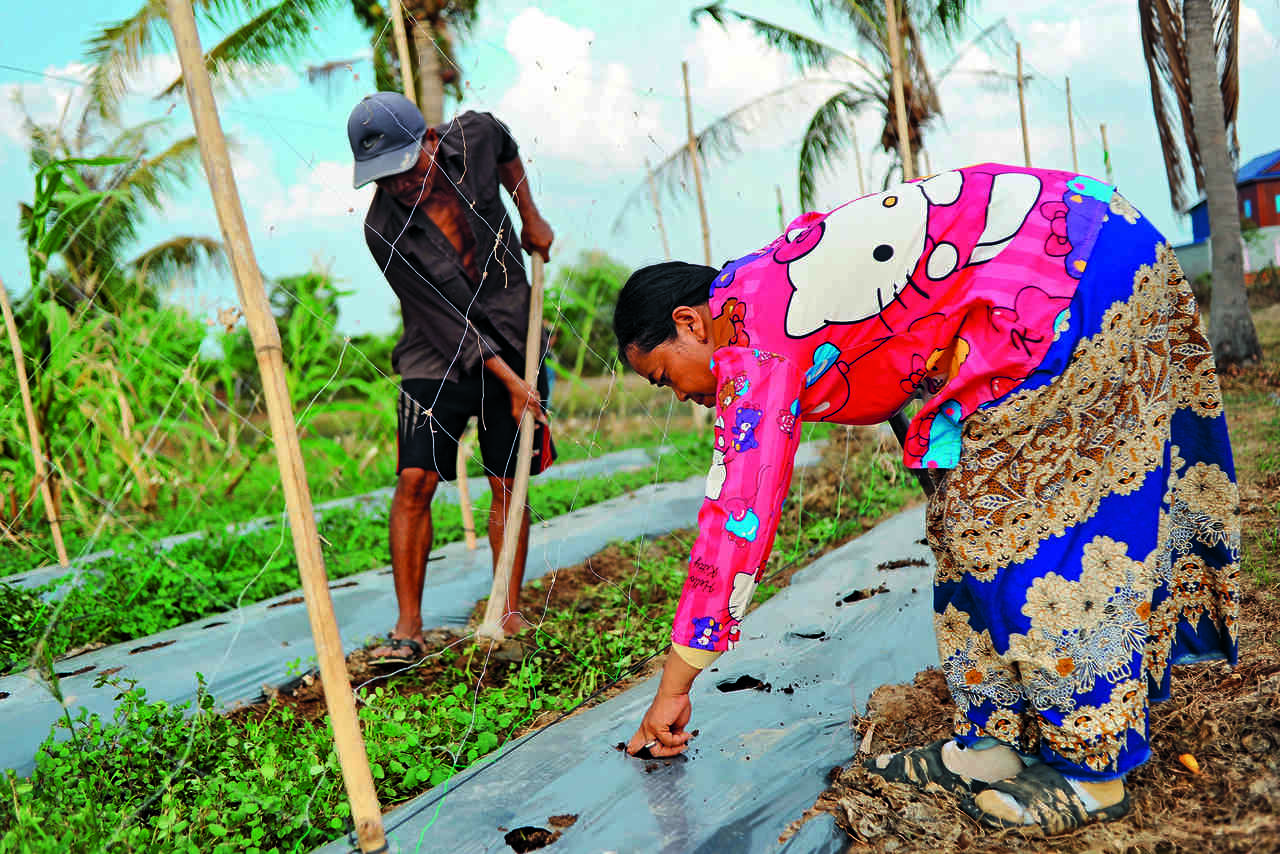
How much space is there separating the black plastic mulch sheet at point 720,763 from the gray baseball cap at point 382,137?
144cm

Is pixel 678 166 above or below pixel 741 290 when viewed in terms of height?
above

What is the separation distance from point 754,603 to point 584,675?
2.46 feet

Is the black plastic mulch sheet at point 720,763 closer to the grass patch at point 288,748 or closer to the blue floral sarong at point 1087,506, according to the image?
the grass patch at point 288,748

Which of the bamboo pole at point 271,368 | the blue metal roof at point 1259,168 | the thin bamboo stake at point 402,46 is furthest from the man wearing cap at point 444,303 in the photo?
the blue metal roof at point 1259,168

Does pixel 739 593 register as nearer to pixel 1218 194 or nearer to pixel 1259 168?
pixel 1218 194

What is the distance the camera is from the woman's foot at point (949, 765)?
4.47ft

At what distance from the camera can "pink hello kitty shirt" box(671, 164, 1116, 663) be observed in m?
1.25

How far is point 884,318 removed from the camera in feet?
4.31

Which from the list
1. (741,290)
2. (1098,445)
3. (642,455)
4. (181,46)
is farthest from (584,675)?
(642,455)

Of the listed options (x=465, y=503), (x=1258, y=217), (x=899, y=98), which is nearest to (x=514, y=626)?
(x=465, y=503)

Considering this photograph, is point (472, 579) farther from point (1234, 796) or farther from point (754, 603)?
point (1234, 796)

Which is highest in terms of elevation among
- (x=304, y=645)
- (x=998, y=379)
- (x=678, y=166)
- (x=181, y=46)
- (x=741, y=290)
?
(x=678, y=166)

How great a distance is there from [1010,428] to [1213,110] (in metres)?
7.12

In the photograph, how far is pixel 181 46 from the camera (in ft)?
3.73
